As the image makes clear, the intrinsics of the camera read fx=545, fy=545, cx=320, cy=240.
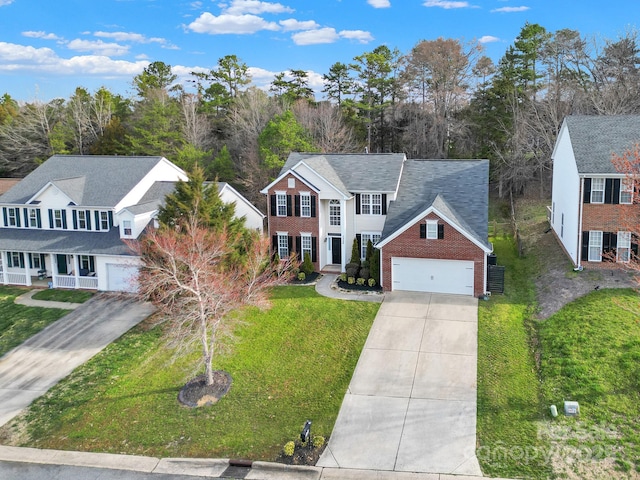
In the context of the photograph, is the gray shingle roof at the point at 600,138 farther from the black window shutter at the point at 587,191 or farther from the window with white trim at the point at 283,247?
the window with white trim at the point at 283,247

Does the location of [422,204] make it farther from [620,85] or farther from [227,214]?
[620,85]

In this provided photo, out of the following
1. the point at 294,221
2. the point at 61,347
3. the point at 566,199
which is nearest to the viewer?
the point at 61,347

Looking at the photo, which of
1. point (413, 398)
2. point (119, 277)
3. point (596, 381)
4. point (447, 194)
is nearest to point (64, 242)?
point (119, 277)

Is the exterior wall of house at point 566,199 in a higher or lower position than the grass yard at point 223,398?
higher

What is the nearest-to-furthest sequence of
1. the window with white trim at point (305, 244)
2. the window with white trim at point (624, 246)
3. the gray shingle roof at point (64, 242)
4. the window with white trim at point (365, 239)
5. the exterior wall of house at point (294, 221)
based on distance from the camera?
1. the window with white trim at point (624, 246)
2. the gray shingle roof at point (64, 242)
3. the exterior wall of house at point (294, 221)
4. the window with white trim at point (365, 239)
5. the window with white trim at point (305, 244)

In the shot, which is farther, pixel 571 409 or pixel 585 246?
pixel 585 246

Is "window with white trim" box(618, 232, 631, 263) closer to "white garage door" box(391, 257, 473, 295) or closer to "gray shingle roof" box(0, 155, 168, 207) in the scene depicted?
"white garage door" box(391, 257, 473, 295)

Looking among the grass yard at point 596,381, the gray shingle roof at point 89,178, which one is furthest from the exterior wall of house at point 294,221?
the grass yard at point 596,381

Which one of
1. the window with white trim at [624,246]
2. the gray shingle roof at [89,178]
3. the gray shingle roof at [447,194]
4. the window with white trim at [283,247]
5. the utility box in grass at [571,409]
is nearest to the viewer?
the utility box in grass at [571,409]

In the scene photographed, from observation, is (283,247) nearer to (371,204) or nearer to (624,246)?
(371,204)
